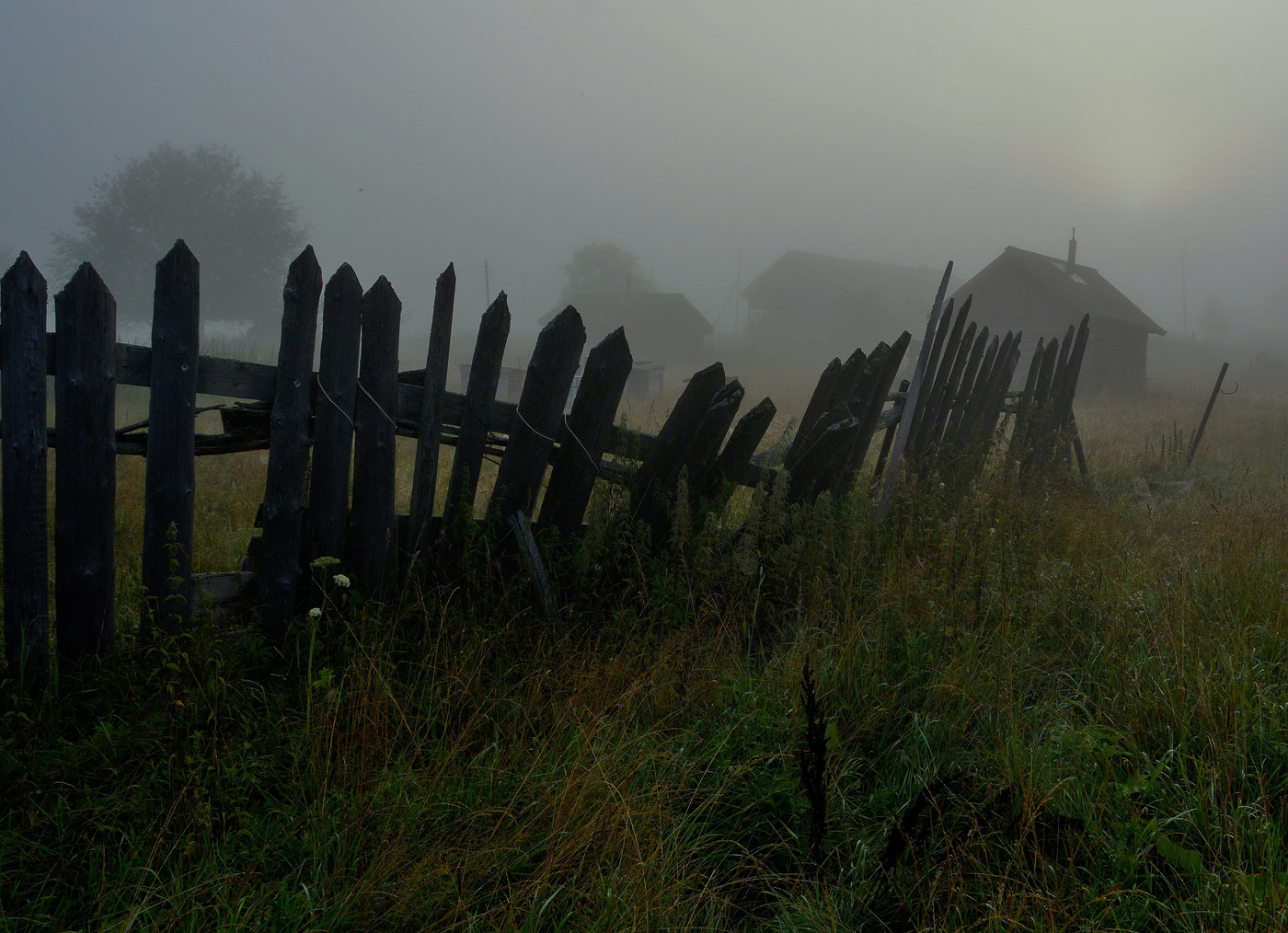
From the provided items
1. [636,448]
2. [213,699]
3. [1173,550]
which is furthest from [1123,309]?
[213,699]

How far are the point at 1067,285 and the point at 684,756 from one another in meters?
30.5

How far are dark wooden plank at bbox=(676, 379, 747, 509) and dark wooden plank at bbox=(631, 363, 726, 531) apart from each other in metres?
0.03

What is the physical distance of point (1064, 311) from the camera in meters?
27.5

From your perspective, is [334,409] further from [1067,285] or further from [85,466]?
[1067,285]

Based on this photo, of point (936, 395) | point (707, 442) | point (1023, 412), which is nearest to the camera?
point (707, 442)

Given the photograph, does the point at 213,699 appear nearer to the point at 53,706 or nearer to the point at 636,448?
the point at 53,706

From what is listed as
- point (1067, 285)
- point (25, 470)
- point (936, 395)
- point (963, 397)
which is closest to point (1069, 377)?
point (963, 397)

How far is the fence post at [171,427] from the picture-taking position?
2.40 metres

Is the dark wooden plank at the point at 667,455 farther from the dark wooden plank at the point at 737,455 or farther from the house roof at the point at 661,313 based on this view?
the house roof at the point at 661,313

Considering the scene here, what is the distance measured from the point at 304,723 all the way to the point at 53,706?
883 millimetres

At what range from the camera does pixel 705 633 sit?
2.91 meters

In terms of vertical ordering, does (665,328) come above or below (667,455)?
above

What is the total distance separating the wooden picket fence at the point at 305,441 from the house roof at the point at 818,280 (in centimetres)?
5442

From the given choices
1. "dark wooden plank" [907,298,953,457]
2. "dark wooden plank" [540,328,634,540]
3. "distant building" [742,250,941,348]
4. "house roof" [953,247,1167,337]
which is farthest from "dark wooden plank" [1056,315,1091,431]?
"distant building" [742,250,941,348]
